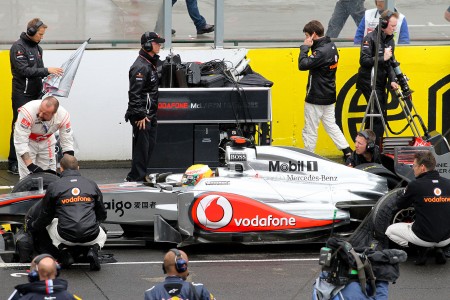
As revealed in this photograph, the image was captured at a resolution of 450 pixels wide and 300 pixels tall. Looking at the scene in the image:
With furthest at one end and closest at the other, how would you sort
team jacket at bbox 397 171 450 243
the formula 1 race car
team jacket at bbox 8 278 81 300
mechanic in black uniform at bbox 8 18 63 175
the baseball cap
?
mechanic in black uniform at bbox 8 18 63 175
the baseball cap
the formula 1 race car
team jacket at bbox 397 171 450 243
team jacket at bbox 8 278 81 300

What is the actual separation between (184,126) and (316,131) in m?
2.05

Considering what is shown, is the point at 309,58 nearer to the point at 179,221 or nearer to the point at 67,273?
the point at 179,221

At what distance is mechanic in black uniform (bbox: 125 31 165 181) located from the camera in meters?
14.5

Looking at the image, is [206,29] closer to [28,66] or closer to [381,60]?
[381,60]

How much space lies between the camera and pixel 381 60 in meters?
15.8

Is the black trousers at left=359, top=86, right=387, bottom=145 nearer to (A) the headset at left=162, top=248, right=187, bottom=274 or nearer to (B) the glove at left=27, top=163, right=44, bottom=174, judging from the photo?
(B) the glove at left=27, top=163, right=44, bottom=174

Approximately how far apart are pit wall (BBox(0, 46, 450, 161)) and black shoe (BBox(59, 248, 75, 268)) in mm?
5268

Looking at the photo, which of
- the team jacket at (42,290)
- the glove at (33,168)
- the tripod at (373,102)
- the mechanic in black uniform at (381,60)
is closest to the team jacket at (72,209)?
the glove at (33,168)

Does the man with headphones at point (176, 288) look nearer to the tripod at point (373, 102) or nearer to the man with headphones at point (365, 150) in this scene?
the man with headphones at point (365, 150)

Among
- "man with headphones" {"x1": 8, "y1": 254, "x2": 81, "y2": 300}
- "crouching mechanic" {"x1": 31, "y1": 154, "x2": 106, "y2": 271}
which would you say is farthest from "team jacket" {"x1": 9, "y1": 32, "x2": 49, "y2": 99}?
"man with headphones" {"x1": 8, "y1": 254, "x2": 81, "y2": 300}

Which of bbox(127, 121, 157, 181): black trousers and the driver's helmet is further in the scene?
bbox(127, 121, 157, 181): black trousers

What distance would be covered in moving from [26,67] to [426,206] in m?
6.46

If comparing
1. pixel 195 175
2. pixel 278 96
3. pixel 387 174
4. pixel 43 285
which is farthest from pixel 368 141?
pixel 43 285

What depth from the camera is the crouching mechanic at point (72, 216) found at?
36.3ft
